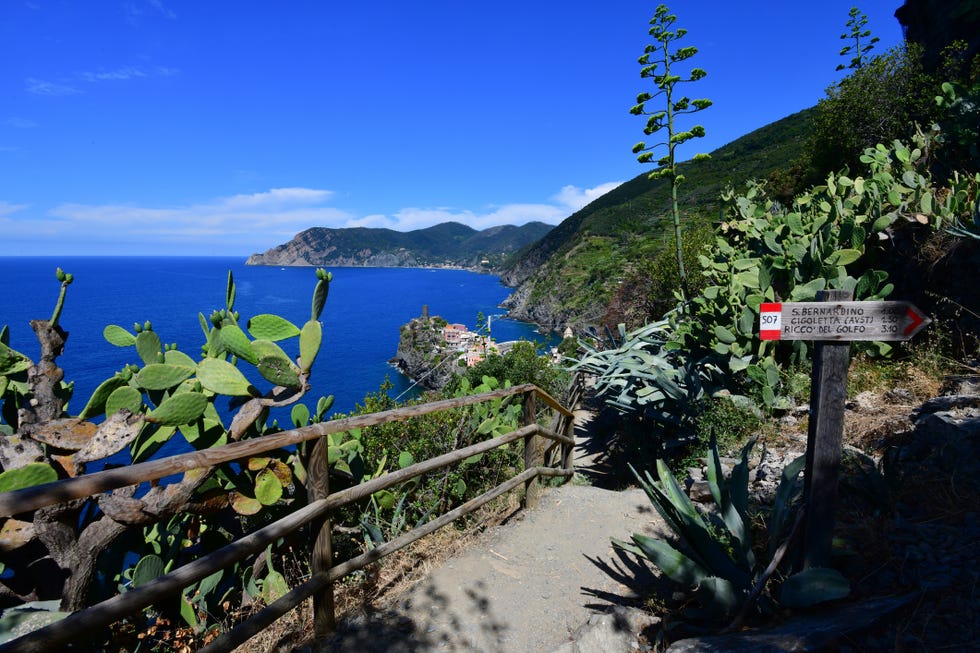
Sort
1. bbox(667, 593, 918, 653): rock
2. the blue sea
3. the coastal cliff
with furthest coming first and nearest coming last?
the blue sea
the coastal cliff
bbox(667, 593, 918, 653): rock

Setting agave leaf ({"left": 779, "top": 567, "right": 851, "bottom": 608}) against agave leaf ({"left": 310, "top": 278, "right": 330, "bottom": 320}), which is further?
agave leaf ({"left": 310, "top": 278, "right": 330, "bottom": 320})

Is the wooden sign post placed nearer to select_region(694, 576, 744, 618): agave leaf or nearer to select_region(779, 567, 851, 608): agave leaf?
select_region(779, 567, 851, 608): agave leaf

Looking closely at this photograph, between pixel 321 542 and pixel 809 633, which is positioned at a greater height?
pixel 321 542

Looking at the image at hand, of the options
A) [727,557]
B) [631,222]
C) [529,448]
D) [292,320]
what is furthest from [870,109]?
[292,320]

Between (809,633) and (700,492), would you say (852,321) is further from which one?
(700,492)

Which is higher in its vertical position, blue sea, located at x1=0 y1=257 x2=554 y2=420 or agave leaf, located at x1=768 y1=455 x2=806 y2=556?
agave leaf, located at x1=768 y1=455 x2=806 y2=556

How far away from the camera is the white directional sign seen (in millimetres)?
2244

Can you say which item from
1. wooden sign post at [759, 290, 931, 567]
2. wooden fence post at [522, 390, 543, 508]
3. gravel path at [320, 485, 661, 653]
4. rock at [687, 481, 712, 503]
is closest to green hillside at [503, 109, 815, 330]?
rock at [687, 481, 712, 503]

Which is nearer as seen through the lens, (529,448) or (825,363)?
(825,363)

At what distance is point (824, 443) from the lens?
2.38 m

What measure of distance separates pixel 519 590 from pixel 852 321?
219 centimetres

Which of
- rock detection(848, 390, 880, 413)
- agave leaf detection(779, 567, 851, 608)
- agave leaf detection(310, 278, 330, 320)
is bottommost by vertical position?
agave leaf detection(779, 567, 851, 608)

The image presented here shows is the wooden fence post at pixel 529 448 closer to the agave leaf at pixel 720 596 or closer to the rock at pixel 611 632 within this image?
the rock at pixel 611 632

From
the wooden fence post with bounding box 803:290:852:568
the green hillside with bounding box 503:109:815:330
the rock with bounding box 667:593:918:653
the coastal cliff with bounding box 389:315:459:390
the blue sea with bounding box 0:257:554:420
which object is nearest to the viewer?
the rock with bounding box 667:593:918:653
